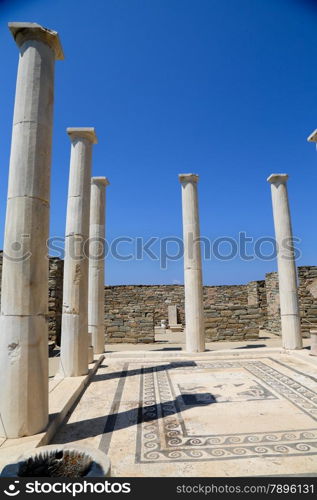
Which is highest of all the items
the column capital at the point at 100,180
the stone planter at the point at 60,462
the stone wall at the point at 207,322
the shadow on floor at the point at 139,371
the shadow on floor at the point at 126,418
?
the column capital at the point at 100,180

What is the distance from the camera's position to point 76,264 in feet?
22.8

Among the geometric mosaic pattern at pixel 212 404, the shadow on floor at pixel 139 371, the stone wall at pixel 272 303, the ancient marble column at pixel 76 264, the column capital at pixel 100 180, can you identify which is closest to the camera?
the geometric mosaic pattern at pixel 212 404

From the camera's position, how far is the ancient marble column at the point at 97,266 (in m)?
9.55

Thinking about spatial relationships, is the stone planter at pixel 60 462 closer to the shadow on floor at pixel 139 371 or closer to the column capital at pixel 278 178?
the shadow on floor at pixel 139 371

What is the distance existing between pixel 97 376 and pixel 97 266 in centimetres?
366

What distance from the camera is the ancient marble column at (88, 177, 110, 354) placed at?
31.3 ft

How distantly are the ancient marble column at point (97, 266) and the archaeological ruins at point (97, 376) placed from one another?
5cm

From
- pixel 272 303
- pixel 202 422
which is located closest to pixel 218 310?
pixel 272 303

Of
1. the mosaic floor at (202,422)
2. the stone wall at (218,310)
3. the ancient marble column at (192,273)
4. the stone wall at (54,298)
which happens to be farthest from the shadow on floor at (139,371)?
the stone wall at (54,298)

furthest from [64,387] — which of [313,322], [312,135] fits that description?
[313,322]

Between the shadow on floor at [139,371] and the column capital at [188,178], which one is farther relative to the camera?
the column capital at [188,178]

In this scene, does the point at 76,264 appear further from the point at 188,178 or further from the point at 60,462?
the point at 188,178

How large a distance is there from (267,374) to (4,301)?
5766mm

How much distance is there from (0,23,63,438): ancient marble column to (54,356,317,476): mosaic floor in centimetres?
78
